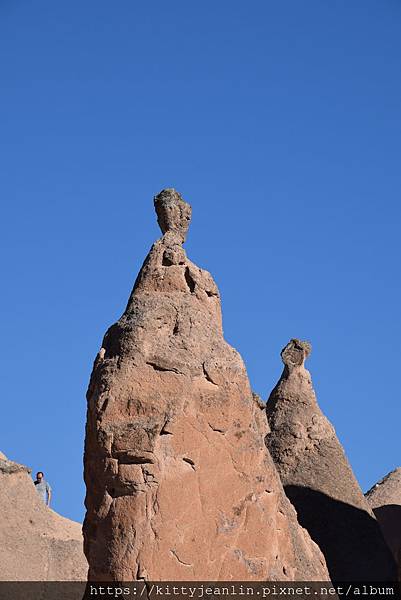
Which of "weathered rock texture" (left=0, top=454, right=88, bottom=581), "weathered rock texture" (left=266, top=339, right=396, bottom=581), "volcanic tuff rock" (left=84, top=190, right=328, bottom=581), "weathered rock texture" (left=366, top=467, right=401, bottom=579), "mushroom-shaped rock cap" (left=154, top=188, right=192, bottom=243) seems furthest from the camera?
"weathered rock texture" (left=366, top=467, right=401, bottom=579)

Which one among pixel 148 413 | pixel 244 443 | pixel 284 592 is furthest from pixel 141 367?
pixel 284 592

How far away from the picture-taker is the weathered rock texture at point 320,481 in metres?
16.0

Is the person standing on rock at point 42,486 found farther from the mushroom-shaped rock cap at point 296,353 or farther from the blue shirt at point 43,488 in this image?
the mushroom-shaped rock cap at point 296,353

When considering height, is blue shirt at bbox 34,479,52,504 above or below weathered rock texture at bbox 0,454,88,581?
above

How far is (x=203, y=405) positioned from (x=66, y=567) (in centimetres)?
649

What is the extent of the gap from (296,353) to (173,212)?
535 cm

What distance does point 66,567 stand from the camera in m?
17.5

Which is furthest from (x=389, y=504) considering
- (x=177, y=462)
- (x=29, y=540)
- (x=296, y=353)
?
(x=177, y=462)

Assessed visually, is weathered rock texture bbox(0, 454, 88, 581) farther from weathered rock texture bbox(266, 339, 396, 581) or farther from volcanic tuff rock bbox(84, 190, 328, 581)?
volcanic tuff rock bbox(84, 190, 328, 581)

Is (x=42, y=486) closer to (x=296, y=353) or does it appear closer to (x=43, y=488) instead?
(x=43, y=488)

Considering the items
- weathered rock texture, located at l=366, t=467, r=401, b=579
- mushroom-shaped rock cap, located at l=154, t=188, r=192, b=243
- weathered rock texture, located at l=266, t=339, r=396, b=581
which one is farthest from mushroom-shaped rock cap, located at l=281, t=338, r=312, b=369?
mushroom-shaped rock cap, located at l=154, t=188, r=192, b=243

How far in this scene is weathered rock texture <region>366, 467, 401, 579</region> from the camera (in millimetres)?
20531

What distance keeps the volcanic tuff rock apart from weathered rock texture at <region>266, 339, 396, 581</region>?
3651mm

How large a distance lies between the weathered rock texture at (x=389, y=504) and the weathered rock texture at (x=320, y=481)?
11.2 ft
